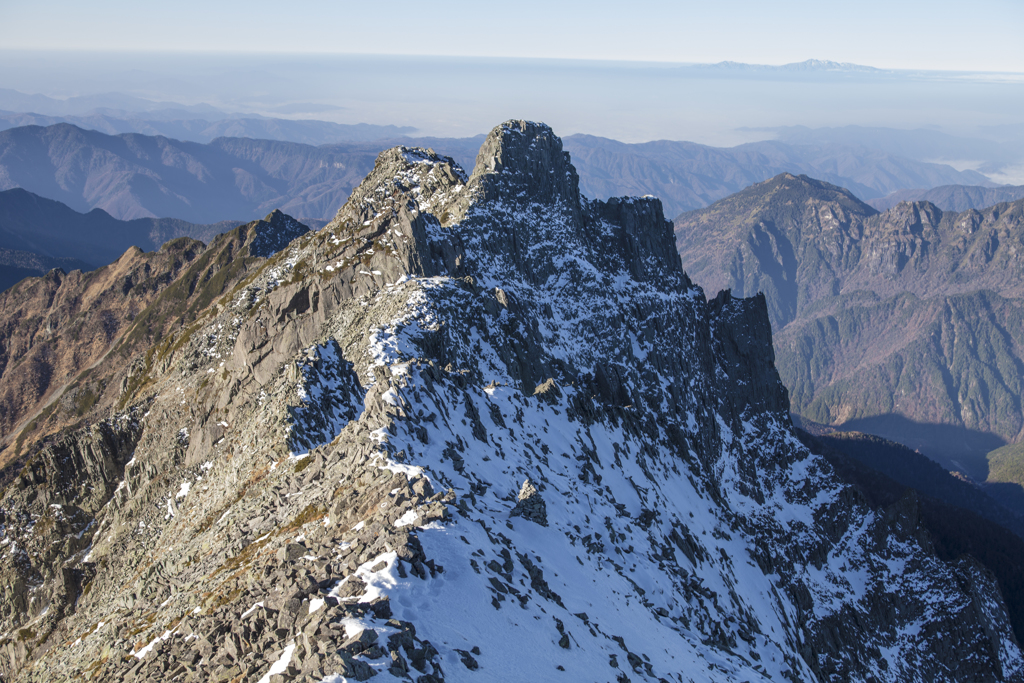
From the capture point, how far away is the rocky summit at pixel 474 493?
3778 cm

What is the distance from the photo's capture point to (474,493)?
55438 millimetres

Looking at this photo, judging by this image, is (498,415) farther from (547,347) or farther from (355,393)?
(547,347)

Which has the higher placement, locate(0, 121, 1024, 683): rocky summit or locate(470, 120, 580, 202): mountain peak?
locate(470, 120, 580, 202): mountain peak

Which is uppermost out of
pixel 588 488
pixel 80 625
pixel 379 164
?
pixel 379 164

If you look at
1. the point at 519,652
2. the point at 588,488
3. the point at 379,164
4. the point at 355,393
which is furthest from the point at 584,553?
the point at 379,164

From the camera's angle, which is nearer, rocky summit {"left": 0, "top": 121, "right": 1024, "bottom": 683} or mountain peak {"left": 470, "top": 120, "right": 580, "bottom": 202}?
rocky summit {"left": 0, "top": 121, "right": 1024, "bottom": 683}

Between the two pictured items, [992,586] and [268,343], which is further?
[992,586]

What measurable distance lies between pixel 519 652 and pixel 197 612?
2132 cm

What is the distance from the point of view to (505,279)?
11556 cm

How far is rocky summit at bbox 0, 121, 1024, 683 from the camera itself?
37.8 meters

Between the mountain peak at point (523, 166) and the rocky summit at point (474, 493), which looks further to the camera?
the mountain peak at point (523, 166)

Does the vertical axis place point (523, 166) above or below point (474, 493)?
above

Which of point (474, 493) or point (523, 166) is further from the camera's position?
point (523, 166)

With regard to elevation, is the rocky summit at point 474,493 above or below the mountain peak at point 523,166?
below
